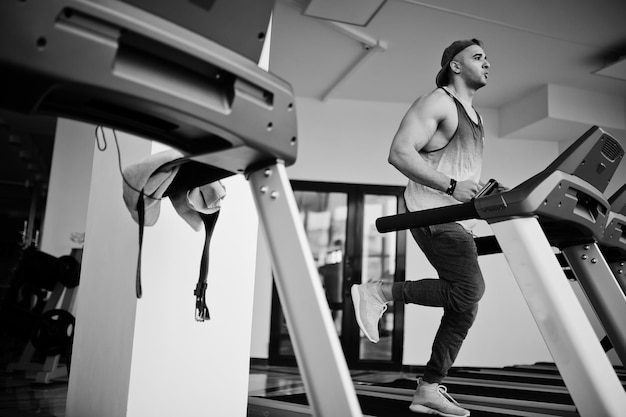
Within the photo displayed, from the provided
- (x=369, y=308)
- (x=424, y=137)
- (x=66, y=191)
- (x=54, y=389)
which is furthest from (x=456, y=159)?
(x=66, y=191)

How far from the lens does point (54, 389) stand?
9.53 ft

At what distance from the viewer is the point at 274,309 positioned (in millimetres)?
5281

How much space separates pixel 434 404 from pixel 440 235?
57 centimetres


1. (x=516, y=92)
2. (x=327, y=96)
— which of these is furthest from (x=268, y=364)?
(x=516, y=92)

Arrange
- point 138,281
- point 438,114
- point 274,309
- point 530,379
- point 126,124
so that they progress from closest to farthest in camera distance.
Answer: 1. point 126,124
2. point 138,281
3. point 438,114
4. point 530,379
5. point 274,309

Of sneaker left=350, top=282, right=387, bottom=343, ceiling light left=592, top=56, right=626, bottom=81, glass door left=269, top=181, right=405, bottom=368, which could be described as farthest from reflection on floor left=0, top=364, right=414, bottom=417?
ceiling light left=592, top=56, right=626, bottom=81

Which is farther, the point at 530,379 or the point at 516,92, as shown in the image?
the point at 516,92

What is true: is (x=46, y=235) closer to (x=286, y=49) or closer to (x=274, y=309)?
(x=274, y=309)

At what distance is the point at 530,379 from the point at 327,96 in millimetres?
3368

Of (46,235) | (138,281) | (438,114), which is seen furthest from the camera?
(46,235)

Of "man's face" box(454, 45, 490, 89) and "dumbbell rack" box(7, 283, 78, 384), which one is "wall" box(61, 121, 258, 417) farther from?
"dumbbell rack" box(7, 283, 78, 384)

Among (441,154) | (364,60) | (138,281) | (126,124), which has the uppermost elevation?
(364,60)

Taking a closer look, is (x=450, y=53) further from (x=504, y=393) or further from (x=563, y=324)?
(x=504, y=393)

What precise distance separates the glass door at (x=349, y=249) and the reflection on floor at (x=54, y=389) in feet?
1.74
